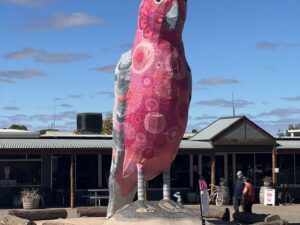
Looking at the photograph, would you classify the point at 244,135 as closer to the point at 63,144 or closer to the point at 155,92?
the point at 63,144

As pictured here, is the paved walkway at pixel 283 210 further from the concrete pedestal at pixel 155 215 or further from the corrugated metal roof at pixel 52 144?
the concrete pedestal at pixel 155 215

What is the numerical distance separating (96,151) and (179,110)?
13843 millimetres

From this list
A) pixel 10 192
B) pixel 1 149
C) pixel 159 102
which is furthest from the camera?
pixel 10 192

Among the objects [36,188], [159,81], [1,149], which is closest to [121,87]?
[159,81]

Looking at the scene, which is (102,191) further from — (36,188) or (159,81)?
(159,81)

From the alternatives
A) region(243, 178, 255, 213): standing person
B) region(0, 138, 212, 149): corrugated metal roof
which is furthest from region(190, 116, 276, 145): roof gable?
region(243, 178, 255, 213): standing person

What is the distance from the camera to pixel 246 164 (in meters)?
31.6

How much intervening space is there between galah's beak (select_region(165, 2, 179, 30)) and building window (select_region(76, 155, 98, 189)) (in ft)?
53.8

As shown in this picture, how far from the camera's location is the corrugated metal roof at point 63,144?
1043 inches

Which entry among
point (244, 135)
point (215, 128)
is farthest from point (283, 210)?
point (215, 128)

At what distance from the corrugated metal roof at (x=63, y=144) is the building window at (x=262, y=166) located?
4072 millimetres

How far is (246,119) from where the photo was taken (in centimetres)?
2903

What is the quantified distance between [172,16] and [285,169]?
2037cm

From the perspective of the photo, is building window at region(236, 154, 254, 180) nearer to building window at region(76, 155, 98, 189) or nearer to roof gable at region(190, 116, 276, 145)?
roof gable at region(190, 116, 276, 145)
